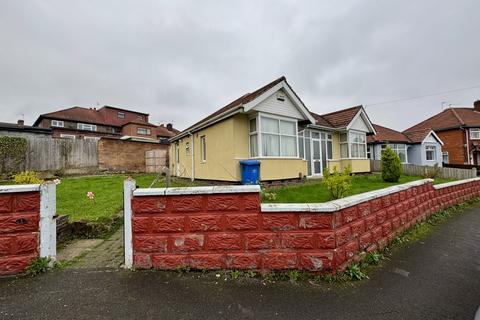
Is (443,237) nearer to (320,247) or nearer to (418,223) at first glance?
(418,223)

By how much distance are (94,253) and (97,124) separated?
36.6 m

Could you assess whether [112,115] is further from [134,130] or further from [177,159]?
[177,159]

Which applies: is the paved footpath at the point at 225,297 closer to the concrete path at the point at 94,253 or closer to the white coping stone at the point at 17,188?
the concrete path at the point at 94,253

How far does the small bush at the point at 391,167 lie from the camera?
11312 millimetres

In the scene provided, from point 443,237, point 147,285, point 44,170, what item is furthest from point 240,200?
point 44,170

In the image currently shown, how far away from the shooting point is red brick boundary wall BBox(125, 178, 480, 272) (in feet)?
9.54

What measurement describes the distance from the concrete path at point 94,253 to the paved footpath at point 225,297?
0.22m

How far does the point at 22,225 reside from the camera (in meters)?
2.86

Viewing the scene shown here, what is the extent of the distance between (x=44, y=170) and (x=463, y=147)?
43.2 metres

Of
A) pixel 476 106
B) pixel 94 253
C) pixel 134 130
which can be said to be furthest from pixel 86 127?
pixel 476 106

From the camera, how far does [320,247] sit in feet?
9.50

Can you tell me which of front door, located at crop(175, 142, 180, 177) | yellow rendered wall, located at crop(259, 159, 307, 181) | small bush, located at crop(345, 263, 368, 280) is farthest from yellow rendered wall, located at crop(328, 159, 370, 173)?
small bush, located at crop(345, 263, 368, 280)

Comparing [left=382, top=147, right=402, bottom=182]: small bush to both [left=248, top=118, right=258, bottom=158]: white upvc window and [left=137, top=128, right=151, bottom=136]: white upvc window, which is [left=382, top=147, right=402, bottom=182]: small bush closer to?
[left=248, top=118, right=258, bottom=158]: white upvc window

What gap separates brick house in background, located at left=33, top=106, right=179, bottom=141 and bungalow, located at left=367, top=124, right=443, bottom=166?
28.1 metres
